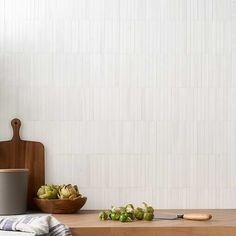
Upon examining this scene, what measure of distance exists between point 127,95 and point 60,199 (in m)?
0.53

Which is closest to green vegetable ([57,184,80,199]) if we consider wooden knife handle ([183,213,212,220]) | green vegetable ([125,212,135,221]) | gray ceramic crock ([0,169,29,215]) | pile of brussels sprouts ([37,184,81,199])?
pile of brussels sprouts ([37,184,81,199])

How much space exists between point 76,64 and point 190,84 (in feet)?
1.57

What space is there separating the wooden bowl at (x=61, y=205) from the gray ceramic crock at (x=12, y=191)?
8 centimetres

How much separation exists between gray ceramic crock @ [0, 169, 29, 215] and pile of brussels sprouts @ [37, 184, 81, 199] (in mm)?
82

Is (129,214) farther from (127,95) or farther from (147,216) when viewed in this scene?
(127,95)

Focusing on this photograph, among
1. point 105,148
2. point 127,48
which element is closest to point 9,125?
point 105,148

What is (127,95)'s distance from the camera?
8.20 feet

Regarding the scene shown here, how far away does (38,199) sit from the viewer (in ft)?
7.55

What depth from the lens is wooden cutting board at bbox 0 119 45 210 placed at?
96.3 inches

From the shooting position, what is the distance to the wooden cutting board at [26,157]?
2445mm

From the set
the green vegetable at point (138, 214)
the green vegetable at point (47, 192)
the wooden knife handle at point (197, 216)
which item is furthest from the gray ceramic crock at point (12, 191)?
the wooden knife handle at point (197, 216)

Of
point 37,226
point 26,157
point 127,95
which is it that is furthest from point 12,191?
point 127,95

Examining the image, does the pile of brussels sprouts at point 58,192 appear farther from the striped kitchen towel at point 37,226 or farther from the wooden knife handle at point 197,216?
the wooden knife handle at point 197,216

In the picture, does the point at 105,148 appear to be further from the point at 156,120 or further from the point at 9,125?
the point at 9,125
